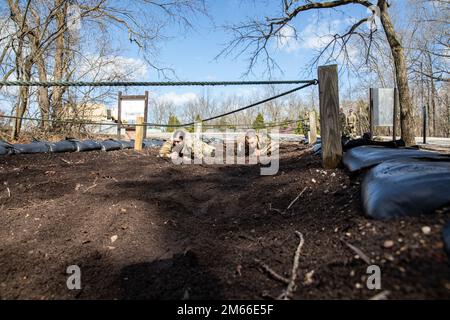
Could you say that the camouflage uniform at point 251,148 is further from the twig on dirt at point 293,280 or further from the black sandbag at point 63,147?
the twig on dirt at point 293,280

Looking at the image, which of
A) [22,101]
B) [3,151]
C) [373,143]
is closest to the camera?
[373,143]


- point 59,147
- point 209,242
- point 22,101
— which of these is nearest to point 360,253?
point 209,242

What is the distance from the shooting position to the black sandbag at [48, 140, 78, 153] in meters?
6.68

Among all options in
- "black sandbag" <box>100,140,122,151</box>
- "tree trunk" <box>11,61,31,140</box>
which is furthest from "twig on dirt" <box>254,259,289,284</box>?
"tree trunk" <box>11,61,31,140</box>

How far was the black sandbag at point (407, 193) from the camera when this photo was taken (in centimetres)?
123

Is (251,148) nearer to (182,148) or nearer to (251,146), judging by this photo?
(251,146)

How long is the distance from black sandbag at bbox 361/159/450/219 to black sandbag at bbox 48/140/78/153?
6636mm

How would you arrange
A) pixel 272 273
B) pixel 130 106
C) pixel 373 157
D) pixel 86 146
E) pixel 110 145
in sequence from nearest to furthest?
1. pixel 272 273
2. pixel 373 157
3. pixel 86 146
4. pixel 110 145
5. pixel 130 106

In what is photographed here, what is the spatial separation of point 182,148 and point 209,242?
15.9 ft

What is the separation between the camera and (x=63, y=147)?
6910mm

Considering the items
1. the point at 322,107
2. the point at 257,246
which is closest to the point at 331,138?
the point at 322,107

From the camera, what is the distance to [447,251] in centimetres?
96

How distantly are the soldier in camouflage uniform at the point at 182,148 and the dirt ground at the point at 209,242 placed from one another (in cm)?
324

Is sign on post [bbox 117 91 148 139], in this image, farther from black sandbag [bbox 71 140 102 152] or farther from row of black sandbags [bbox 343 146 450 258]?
row of black sandbags [bbox 343 146 450 258]
